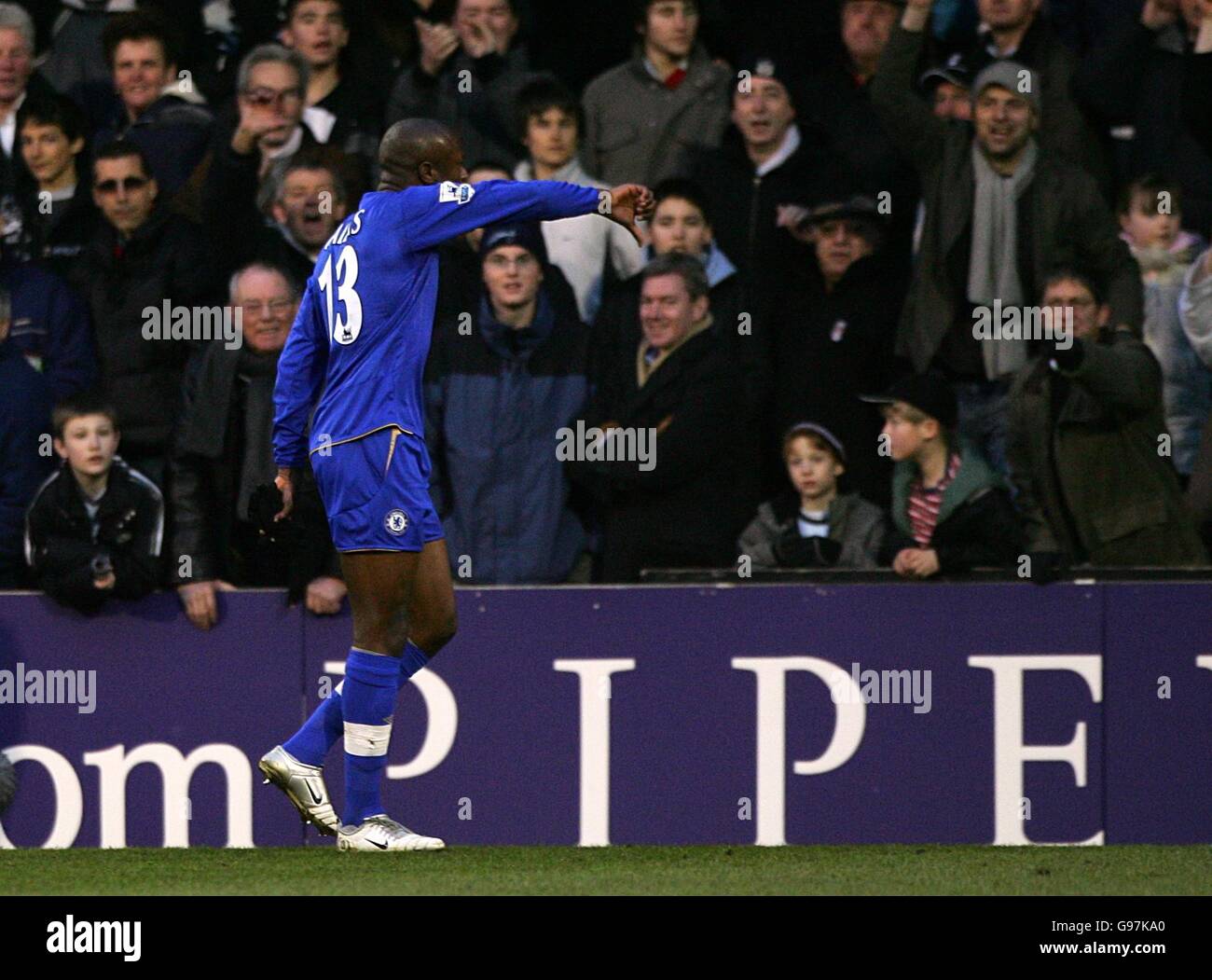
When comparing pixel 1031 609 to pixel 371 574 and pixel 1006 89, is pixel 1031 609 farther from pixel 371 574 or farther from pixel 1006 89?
pixel 371 574

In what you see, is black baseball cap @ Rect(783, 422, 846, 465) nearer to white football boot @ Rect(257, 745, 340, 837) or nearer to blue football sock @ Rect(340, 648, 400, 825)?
blue football sock @ Rect(340, 648, 400, 825)

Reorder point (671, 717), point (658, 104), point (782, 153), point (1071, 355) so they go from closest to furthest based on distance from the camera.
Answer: point (1071, 355) < point (671, 717) < point (782, 153) < point (658, 104)

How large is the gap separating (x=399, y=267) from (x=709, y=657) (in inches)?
112

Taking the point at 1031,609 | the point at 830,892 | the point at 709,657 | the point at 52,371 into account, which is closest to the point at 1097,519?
the point at 1031,609

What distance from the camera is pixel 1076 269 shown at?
9.27 meters

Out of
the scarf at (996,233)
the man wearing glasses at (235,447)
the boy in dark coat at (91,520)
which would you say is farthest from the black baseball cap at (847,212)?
the boy in dark coat at (91,520)

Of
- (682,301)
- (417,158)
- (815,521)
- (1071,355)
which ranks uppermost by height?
(417,158)

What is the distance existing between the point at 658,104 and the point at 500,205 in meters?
3.67

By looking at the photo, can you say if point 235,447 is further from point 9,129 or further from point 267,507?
point 267,507

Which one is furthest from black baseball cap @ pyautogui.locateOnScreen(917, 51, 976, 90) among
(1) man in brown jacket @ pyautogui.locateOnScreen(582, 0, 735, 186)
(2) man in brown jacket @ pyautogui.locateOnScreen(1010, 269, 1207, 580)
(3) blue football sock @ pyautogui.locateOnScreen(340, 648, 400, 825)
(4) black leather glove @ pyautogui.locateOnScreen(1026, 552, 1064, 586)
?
(3) blue football sock @ pyautogui.locateOnScreen(340, 648, 400, 825)

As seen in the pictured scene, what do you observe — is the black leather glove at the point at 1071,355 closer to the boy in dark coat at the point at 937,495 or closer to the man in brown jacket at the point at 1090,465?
the man in brown jacket at the point at 1090,465

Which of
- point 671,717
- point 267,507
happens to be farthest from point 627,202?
point 671,717

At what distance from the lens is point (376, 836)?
691 centimetres

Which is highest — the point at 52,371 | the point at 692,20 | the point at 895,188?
the point at 692,20
